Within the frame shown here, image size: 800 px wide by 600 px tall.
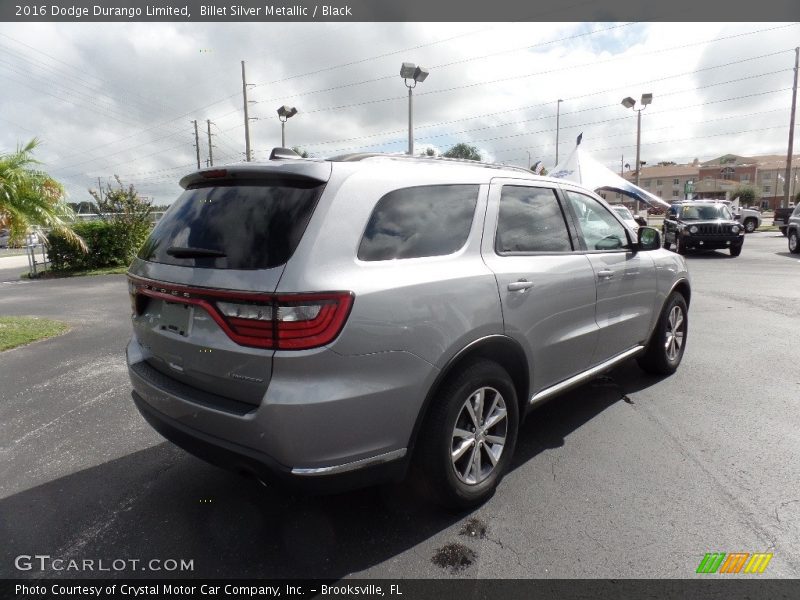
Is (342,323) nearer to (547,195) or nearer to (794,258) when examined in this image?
(547,195)

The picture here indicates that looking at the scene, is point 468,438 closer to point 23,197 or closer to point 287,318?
point 287,318

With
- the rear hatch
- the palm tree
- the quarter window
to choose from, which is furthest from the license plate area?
the palm tree

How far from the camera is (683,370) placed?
5.11 m

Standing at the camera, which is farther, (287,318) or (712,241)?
(712,241)

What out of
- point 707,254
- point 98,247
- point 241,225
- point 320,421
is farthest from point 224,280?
point 707,254

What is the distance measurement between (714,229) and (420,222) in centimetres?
1708

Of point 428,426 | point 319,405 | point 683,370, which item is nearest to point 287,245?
point 319,405

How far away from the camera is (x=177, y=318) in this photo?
2.48 meters

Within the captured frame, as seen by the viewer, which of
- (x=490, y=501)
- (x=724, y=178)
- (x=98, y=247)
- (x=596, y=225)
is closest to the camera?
(x=490, y=501)

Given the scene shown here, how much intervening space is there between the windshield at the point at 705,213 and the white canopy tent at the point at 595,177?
0.81m

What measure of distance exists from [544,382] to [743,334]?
4.65 meters

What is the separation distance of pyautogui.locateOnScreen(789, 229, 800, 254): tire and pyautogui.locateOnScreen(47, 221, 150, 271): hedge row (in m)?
20.3

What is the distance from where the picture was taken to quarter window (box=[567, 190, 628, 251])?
12.3 feet

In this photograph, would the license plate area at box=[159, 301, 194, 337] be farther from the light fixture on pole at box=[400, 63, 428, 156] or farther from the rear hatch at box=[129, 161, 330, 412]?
the light fixture on pole at box=[400, 63, 428, 156]
